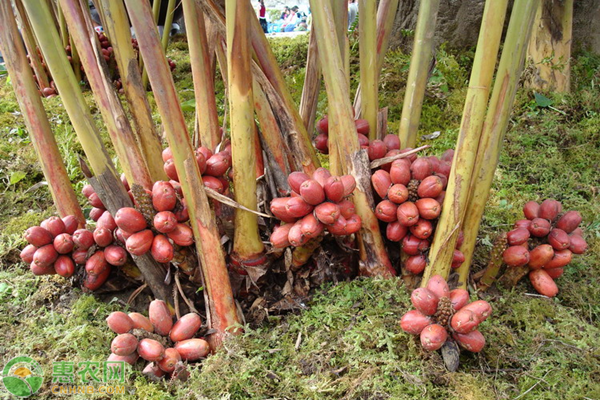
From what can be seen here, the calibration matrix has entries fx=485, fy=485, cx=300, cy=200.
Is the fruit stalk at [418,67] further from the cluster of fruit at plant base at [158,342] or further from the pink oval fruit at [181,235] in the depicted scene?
the cluster of fruit at plant base at [158,342]

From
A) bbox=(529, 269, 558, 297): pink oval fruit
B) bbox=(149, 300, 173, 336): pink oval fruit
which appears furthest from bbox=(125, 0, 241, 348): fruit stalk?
bbox=(529, 269, 558, 297): pink oval fruit

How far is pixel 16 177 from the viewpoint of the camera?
8.64ft

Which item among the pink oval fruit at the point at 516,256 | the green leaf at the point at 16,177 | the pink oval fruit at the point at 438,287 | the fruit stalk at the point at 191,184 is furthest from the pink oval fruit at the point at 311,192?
the green leaf at the point at 16,177

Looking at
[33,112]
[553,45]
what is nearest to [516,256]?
[33,112]

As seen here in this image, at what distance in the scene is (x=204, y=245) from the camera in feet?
4.91

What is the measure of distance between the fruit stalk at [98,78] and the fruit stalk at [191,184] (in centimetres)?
19

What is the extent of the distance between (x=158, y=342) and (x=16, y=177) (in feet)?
5.72

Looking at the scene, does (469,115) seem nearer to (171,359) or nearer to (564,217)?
(564,217)

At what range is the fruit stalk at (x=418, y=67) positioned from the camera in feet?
5.17

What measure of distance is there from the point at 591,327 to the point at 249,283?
1.13 meters

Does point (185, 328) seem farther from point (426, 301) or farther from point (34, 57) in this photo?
point (34, 57)

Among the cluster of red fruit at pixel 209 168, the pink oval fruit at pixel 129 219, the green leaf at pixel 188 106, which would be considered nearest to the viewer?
the pink oval fruit at pixel 129 219

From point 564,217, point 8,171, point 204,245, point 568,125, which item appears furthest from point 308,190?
point 568,125

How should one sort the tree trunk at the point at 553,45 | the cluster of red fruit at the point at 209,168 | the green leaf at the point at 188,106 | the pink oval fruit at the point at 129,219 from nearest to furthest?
the pink oval fruit at the point at 129,219, the cluster of red fruit at the point at 209,168, the tree trunk at the point at 553,45, the green leaf at the point at 188,106
